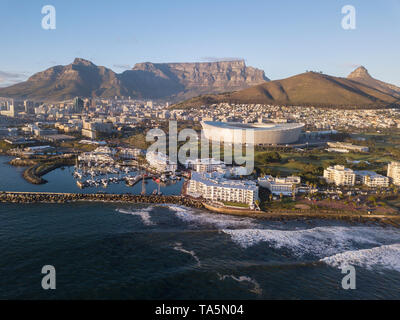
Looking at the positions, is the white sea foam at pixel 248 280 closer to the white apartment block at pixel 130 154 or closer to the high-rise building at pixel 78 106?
the white apartment block at pixel 130 154

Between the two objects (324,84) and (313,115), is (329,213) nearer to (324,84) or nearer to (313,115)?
(313,115)

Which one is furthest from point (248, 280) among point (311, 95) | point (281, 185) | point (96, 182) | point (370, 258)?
point (311, 95)

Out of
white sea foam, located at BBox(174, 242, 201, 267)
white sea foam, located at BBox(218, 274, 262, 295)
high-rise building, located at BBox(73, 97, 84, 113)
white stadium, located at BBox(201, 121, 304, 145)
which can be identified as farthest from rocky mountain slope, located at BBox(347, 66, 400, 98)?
white sea foam, located at BBox(218, 274, 262, 295)

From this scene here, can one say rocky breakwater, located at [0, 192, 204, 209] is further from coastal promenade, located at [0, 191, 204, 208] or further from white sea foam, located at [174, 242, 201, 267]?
white sea foam, located at [174, 242, 201, 267]

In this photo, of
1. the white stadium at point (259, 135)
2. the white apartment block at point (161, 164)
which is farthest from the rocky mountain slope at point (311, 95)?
the white apartment block at point (161, 164)

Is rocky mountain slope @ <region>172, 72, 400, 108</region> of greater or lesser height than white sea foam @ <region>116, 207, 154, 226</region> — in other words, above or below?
above
